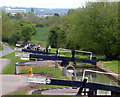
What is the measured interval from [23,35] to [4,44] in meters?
1.68

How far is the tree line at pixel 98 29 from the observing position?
2241cm

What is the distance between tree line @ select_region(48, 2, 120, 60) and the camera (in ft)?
73.5

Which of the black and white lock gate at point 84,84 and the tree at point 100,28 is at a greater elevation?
the tree at point 100,28

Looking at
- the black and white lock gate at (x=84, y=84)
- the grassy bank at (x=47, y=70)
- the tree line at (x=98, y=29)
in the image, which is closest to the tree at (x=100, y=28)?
the tree line at (x=98, y=29)

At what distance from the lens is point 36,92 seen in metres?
10.1

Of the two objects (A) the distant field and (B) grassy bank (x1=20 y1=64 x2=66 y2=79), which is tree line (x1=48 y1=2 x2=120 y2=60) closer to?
(B) grassy bank (x1=20 y1=64 x2=66 y2=79)

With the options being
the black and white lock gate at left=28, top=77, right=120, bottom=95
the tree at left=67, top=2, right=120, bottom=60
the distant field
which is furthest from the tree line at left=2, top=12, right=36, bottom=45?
the black and white lock gate at left=28, top=77, right=120, bottom=95

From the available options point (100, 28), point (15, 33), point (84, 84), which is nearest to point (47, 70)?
point (84, 84)

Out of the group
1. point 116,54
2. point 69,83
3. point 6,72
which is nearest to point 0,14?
point 116,54

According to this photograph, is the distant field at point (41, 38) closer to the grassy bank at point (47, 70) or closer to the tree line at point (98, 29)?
the tree line at point (98, 29)

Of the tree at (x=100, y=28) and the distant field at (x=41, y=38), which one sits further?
the distant field at (x=41, y=38)

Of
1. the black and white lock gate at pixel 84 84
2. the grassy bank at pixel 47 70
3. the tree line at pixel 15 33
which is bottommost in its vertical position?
the grassy bank at pixel 47 70

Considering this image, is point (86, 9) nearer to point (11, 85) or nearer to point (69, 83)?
point (11, 85)

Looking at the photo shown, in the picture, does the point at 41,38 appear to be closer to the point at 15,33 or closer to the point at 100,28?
the point at 15,33
